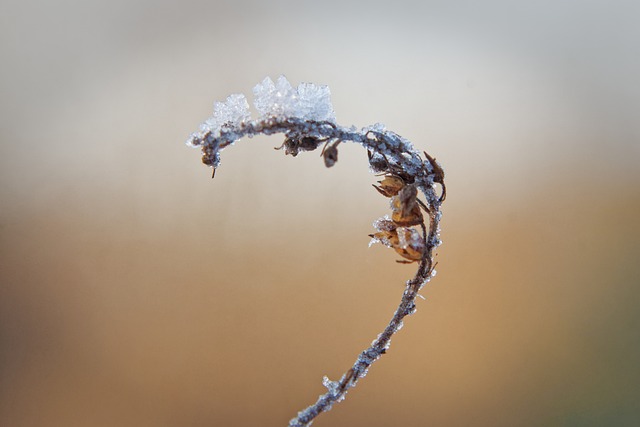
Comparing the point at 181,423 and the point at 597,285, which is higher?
the point at 181,423

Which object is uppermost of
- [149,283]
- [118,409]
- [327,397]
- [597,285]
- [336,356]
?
[149,283]

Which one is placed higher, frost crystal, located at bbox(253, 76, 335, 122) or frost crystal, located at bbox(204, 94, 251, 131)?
frost crystal, located at bbox(204, 94, 251, 131)

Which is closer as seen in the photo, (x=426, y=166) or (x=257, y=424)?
(x=426, y=166)

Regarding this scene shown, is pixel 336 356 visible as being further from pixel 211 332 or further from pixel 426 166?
pixel 426 166

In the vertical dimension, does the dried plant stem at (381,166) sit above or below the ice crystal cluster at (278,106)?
below

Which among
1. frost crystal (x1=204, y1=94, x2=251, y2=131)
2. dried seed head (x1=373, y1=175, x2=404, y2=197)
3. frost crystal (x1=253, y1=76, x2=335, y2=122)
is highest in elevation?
frost crystal (x1=204, y1=94, x2=251, y2=131)

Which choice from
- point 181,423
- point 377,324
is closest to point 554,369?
point 377,324
